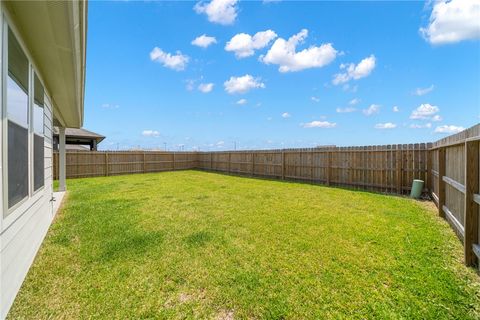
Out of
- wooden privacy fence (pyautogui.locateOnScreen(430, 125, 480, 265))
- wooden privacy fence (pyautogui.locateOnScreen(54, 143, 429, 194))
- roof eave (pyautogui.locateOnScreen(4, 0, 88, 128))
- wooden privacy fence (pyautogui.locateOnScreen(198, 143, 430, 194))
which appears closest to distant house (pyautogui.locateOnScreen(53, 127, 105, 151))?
wooden privacy fence (pyautogui.locateOnScreen(54, 143, 429, 194))

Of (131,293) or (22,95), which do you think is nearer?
(131,293)

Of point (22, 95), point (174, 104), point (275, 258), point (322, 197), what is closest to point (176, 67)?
point (174, 104)

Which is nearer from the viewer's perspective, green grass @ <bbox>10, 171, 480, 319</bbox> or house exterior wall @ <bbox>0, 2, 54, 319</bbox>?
house exterior wall @ <bbox>0, 2, 54, 319</bbox>

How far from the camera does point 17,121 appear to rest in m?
2.33

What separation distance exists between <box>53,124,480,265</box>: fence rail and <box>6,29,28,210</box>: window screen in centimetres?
492

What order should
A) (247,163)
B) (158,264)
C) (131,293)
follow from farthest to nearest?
1. (247,163)
2. (158,264)
3. (131,293)

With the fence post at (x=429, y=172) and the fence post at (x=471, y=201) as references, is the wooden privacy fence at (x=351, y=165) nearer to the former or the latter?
the fence post at (x=429, y=172)

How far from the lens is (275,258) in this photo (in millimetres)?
2986

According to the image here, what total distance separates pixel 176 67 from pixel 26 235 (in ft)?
53.3

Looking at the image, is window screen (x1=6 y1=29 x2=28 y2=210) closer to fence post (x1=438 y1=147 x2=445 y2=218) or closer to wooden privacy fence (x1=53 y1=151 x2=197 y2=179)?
fence post (x1=438 y1=147 x2=445 y2=218)

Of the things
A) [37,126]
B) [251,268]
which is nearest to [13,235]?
[37,126]

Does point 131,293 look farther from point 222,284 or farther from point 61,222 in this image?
point 61,222

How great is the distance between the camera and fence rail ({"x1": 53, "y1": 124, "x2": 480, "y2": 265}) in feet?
9.33

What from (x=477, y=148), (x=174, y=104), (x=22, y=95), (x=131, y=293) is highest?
(x=174, y=104)
